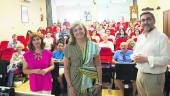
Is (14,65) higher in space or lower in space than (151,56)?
lower

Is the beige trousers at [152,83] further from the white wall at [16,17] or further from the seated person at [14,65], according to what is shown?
the white wall at [16,17]

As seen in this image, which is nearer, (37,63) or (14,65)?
(37,63)

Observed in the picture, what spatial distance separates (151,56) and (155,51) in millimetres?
66

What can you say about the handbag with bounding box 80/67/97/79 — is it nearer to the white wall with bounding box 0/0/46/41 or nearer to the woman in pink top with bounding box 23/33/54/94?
the woman in pink top with bounding box 23/33/54/94

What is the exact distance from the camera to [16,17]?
9430mm

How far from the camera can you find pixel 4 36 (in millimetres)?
8422

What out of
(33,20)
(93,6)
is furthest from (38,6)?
(93,6)

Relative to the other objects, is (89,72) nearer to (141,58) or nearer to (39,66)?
(141,58)

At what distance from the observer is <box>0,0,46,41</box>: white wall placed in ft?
27.8

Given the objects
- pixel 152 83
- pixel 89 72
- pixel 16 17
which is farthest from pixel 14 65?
pixel 16 17

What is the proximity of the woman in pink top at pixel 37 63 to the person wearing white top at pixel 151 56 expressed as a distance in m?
1.03

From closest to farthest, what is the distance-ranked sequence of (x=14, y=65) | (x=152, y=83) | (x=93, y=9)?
(x=152, y=83) → (x=14, y=65) → (x=93, y=9)

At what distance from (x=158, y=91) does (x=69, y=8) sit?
11.1 meters

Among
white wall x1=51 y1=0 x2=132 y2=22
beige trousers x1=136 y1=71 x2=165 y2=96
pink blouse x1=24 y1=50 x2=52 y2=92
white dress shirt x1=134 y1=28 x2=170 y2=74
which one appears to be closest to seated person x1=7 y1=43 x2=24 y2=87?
pink blouse x1=24 y1=50 x2=52 y2=92
